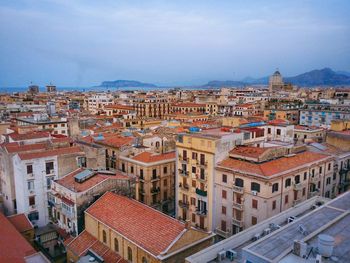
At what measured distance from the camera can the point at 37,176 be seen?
42406mm

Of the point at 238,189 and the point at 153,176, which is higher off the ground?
A: the point at 238,189

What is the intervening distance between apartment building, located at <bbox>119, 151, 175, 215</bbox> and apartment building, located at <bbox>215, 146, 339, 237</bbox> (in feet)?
41.2

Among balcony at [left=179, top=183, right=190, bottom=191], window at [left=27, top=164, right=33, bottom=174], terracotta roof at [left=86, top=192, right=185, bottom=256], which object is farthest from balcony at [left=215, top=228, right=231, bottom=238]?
window at [left=27, top=164, right=33, bottom=174]

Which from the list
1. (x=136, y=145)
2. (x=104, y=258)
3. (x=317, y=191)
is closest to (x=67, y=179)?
(x=104, y=258)

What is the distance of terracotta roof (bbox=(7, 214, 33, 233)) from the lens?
123 feet

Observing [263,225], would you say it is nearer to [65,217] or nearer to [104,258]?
[104,258]

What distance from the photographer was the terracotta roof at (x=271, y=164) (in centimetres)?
3591

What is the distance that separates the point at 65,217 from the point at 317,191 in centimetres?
3329

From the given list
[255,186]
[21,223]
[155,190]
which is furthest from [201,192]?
[21,223]

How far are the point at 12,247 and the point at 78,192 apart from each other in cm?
810

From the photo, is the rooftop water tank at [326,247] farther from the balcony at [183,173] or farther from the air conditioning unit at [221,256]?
the balcony at [183,173]

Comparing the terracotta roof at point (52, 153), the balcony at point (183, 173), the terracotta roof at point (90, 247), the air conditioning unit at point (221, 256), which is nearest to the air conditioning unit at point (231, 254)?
the air conditioning unit at point (221, 256)

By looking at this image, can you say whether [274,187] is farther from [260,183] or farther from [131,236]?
[131,236]

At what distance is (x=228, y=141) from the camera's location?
135ft
